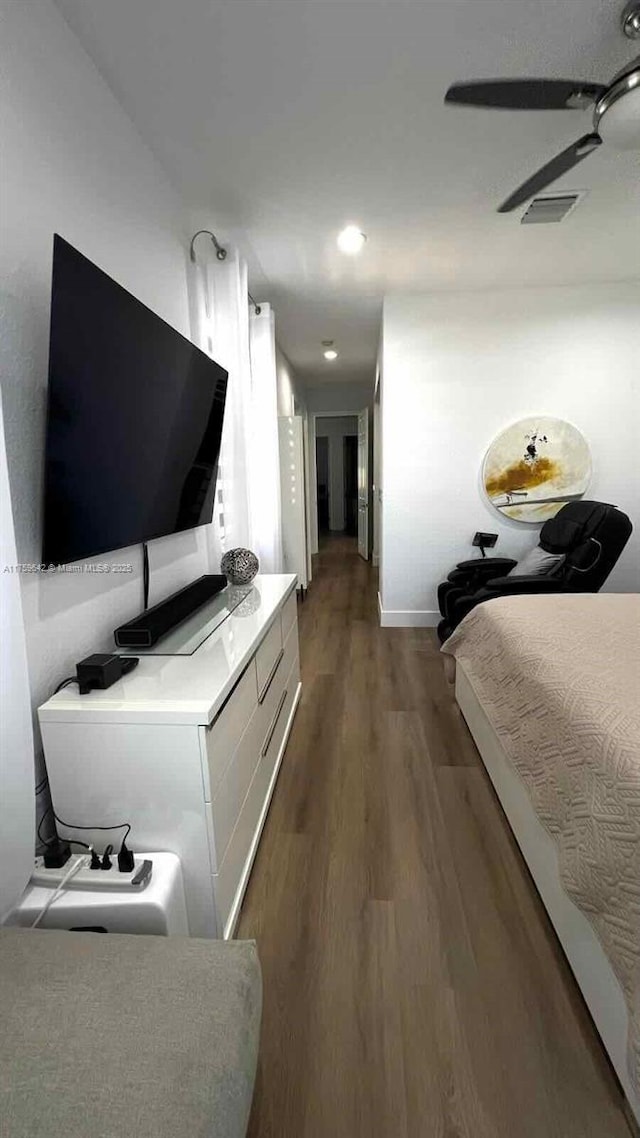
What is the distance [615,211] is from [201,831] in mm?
3354

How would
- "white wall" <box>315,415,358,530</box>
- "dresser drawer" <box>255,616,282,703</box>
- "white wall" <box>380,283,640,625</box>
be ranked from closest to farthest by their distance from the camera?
"dresser drawer" <box>255,616,282,703</box> → "white wall" <box>380,283,640,625</box> → "white wall" <box>315,415,358,530</box>

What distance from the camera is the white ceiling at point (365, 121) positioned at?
137 centimetres

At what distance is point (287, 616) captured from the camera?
7.75ft

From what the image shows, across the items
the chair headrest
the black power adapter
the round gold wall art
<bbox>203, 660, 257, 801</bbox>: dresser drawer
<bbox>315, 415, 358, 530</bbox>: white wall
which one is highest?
<bbox>315, 415, 358, 530</bbox>: white wall

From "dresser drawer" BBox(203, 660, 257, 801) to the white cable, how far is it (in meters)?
0.34

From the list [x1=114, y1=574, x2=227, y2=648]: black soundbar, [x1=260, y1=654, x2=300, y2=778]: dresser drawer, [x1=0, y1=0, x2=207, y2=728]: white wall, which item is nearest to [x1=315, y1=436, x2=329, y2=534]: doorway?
[x1=260, y1=654, x2=300, y2=778]: dresser drawer

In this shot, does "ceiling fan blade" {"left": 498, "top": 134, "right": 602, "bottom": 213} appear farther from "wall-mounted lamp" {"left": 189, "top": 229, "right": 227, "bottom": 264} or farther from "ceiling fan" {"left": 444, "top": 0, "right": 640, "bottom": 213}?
"wall-mounted lamp" {"left": 189, "top": 229, "right": 227, "bottom": 264}

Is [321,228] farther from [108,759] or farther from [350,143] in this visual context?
[108,759]

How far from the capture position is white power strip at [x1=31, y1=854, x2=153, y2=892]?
1080 millimetres

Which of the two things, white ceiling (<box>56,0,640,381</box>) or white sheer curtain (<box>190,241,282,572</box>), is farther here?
white sheer curtain (<box>190,241,282,572</box>)

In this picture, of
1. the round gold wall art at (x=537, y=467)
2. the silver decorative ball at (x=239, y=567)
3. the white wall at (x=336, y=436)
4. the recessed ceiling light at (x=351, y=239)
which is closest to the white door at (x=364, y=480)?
the white wall at (x=336, y=436)

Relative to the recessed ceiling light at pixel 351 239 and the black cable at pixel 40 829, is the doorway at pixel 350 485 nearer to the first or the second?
the recessed ceiling light at pixel 351 239

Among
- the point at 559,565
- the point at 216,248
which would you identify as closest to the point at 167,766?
the point at 216,248

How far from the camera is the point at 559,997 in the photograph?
1.18 meters
